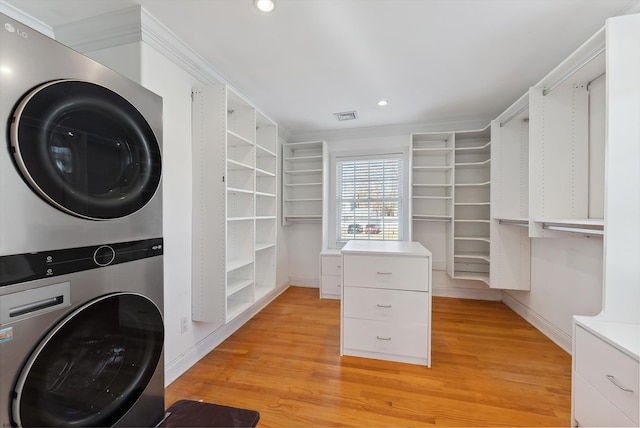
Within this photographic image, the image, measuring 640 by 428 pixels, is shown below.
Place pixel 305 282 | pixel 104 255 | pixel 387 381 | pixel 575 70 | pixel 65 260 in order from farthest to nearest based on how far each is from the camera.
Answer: pixel 305 282 < pixel 387 381 < pixel 575 70 < pixel 104 255 < pixel 65 260

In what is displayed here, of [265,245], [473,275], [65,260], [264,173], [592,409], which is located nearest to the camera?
[65,260]

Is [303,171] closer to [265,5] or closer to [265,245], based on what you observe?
[265,245]

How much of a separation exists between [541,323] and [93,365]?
11.7 feet

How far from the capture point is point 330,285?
3.53m

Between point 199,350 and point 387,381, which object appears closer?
point 387,381

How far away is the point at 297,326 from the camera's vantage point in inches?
104

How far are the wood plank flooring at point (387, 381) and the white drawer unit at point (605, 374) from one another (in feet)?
1.50

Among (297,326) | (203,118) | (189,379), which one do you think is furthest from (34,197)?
(297,326)

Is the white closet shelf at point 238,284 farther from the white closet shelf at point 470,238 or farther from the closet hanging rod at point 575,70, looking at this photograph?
the closet hanging rod at point 575,70

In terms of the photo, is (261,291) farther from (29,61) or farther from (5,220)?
(29,61)

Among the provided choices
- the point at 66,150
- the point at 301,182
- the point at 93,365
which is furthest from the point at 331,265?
the point at 66,150

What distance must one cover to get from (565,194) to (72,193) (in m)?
3.09

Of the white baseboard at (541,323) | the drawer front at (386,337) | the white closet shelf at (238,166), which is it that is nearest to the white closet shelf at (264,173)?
the white closet shelf at (238,166)

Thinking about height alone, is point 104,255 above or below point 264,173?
below
